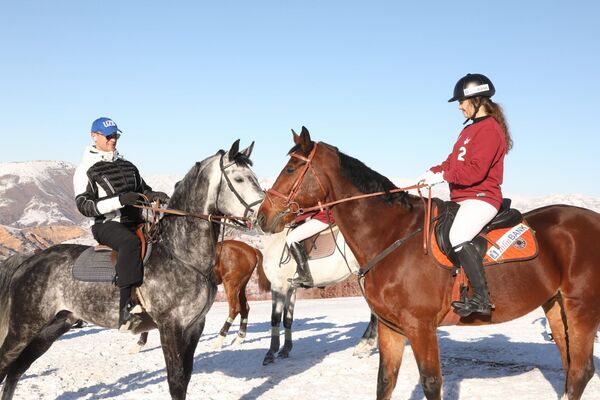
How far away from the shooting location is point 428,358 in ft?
15.8

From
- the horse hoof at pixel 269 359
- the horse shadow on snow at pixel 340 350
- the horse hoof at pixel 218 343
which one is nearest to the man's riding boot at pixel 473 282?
the horse shadow on snow at pixel 340 350

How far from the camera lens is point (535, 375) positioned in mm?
7395

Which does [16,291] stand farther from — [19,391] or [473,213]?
[473,213]

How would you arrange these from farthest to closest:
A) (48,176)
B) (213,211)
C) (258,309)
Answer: (48,176)
(258,309)
(213,211)

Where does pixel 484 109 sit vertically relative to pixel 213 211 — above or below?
above

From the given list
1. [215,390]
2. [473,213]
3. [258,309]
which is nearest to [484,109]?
[473,213]

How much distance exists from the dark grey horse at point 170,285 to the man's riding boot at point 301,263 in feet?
10.5

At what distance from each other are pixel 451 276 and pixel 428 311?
411 mm

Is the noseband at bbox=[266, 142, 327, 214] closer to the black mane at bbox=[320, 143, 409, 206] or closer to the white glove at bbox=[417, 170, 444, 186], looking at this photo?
the black mane at bbox=[320, 143, 409, 206]

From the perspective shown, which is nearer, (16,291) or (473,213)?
(473,213)

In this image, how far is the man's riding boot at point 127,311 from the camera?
5547 millimetres

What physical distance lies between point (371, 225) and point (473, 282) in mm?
1075

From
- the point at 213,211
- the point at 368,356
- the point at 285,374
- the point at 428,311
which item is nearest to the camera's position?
the point at 428,311

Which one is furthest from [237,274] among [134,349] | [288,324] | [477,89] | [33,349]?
[477,89]
